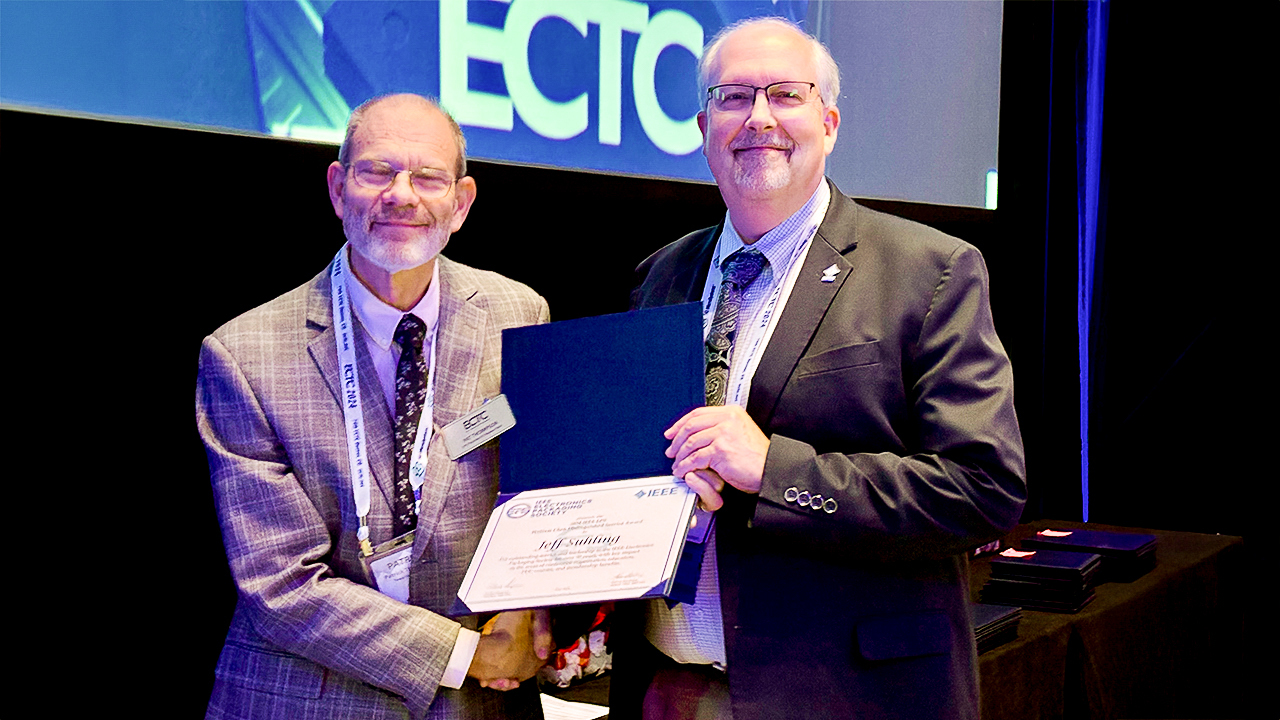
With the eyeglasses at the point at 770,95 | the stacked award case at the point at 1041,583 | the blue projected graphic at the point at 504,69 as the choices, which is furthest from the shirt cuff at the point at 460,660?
the stacked award case at the point at 1041,583

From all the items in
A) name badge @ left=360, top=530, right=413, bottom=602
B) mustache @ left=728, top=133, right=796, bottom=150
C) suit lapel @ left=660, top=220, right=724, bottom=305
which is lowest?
name badge @ left=360, top=530, right=413, bottom=602

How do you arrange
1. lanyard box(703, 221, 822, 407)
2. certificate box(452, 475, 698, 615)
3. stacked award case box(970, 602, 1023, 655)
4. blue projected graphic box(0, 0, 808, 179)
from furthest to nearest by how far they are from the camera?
1. stacked award case box(970, 602, 1023, 655)
2. blue projected graphic box(0, 0, 808, 179)
3. lanyard box(703, 221, 822, 407)
4. certificate box(452, 475, 698, 615)

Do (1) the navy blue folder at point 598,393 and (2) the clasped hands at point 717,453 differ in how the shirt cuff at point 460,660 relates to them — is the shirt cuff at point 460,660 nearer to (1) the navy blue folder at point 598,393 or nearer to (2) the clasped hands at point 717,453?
(1) the navy blue folder at point 598,393

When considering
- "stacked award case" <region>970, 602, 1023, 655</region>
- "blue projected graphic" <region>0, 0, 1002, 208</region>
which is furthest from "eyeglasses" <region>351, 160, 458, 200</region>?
"stacked award case" <region>970, 602, 1023, 655</region>

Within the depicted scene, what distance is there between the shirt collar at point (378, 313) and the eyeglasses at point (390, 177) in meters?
0.19

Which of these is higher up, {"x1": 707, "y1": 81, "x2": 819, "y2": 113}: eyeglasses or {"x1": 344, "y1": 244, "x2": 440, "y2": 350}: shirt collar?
{"x1": 707, "y1": 81, "x2": 819, "y2": 113}: eyeglasses

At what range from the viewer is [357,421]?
189cm

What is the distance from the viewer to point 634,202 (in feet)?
11.0

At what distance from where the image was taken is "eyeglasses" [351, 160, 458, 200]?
195 centimetres

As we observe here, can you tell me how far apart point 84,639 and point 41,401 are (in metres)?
0.56

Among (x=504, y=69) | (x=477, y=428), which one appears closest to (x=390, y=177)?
(x=477, y=428)

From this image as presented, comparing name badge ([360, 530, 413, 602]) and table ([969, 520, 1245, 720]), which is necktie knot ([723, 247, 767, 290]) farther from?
table ([969, 520, 1245, 720])

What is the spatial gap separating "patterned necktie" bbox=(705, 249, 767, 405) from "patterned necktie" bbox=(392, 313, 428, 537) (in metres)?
0.53

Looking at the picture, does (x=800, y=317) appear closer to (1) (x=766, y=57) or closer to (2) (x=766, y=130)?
(2) (x=766, y=130)
